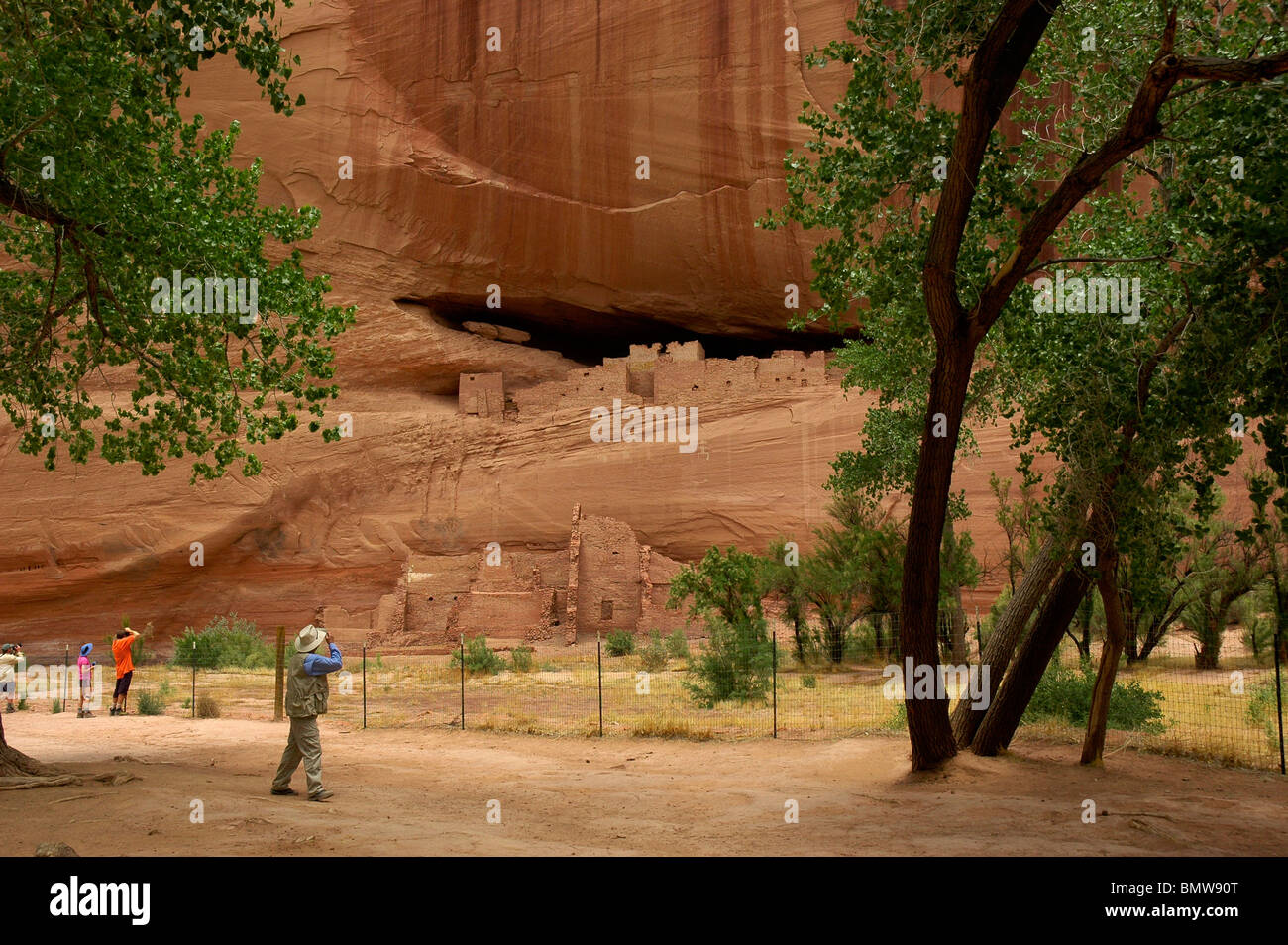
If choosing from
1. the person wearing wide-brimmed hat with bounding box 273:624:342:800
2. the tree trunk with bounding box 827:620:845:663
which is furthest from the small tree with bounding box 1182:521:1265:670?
the person wearing wide-brimmed hat with bounding box 273:624:342:800

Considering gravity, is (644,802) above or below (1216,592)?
below

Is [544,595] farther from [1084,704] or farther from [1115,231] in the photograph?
[1115,231]

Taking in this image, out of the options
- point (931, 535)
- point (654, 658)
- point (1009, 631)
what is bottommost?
point (654, 658)

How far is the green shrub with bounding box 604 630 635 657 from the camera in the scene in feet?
77.3

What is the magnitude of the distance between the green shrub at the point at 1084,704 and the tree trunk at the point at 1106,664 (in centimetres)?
159

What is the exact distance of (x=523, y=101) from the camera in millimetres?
24703

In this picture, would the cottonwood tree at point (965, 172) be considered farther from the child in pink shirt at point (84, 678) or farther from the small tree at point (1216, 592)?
the child in pink shirt at point (84, 678)

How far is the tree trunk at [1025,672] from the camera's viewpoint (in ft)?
31.7

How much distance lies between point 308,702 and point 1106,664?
23.0 feet

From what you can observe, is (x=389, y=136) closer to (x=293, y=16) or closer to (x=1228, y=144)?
(x=293, y=16)

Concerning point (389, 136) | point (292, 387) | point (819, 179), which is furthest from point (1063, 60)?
point (389, 136)

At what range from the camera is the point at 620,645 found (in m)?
23.6

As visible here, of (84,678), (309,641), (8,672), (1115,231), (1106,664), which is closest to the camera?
(309,641)

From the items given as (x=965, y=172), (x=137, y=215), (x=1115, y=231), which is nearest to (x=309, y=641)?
(x=137, y=215)
